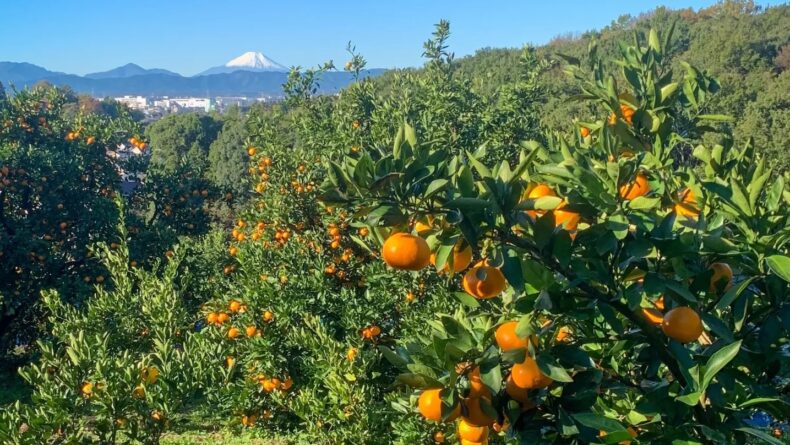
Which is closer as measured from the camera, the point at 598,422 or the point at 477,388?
the point at 598,422

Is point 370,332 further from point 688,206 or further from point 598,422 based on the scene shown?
point 598,422

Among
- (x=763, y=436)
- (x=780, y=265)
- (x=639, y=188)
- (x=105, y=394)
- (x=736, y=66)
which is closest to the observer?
(x=763, y=436)

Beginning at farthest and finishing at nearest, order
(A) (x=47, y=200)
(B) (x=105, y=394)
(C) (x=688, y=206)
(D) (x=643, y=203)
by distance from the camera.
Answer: (A) (x=47, y=200) < (B) (x=105, y=394) < (C) (x=688, y=206) < (D) (x=643, y=203)

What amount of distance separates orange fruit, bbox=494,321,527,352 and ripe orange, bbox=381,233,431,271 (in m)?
0.29

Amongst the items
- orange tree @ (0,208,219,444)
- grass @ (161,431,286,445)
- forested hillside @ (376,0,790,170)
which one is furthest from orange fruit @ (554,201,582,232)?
forested hillside @ (376,0,790,170)

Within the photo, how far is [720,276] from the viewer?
68.6 inches

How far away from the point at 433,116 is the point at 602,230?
5650mm

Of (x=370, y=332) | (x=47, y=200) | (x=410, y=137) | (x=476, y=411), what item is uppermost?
(x=410, y=137)

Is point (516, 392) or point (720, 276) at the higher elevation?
point (720, 276)

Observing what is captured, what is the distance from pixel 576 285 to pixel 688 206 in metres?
0.72

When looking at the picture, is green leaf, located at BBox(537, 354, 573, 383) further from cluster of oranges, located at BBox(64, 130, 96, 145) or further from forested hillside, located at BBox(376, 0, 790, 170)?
cluster of oranges, located at BBox(64, 130, 96, 145)

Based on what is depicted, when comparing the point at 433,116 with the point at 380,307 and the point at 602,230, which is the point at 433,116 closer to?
the point at 380,307

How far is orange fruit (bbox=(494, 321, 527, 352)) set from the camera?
5.11 ft

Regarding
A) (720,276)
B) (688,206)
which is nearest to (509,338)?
(720,276)
